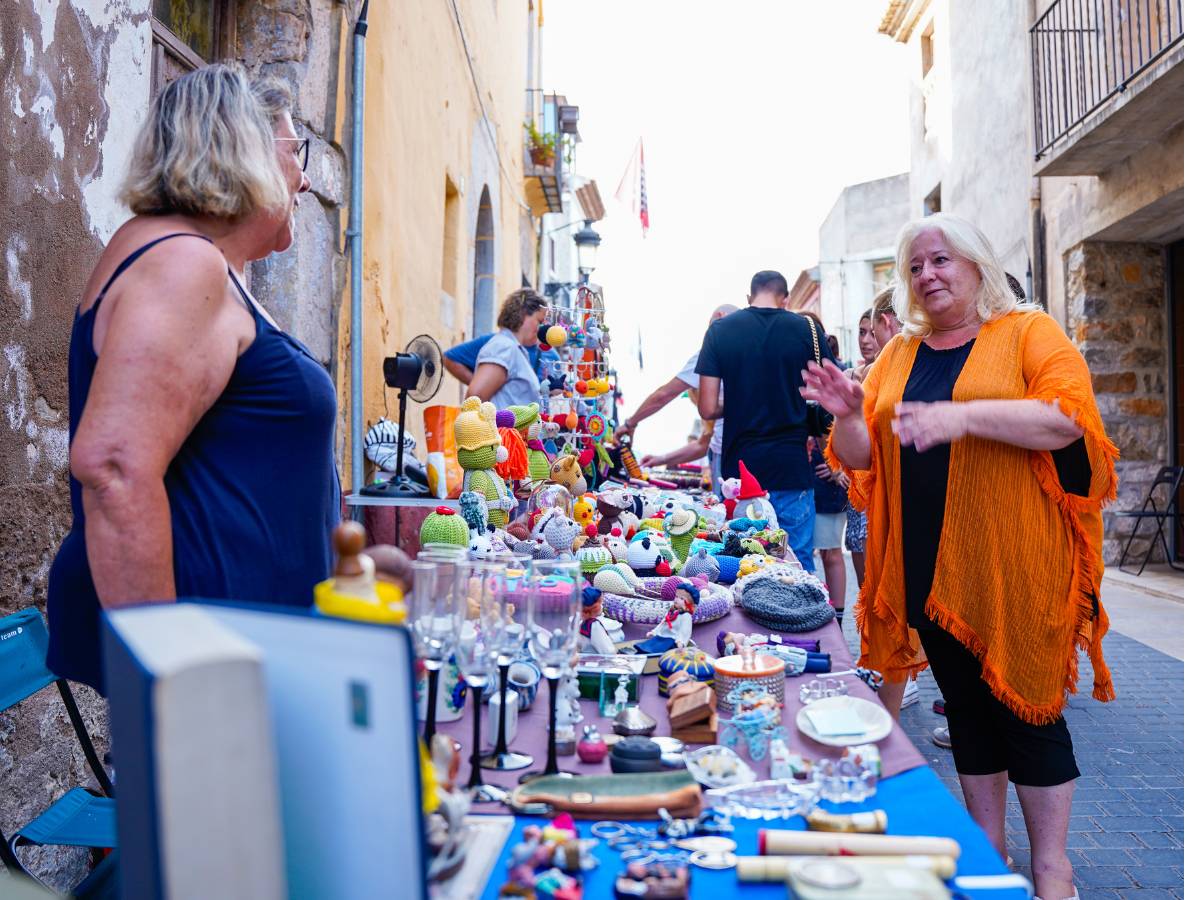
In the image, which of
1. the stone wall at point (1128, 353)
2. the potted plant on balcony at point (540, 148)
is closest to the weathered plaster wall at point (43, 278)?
the stone wall at point (1128, 353)

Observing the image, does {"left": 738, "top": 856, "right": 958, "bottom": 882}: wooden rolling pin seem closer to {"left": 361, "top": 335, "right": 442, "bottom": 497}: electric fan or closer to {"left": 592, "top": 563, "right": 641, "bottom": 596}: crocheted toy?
{"left": 592, "top": 563, "right": 641, "bottom": 596}: crocheted toy

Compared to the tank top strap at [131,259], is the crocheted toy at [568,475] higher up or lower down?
lower down

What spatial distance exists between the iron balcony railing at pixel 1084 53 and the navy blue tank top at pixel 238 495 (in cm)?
660

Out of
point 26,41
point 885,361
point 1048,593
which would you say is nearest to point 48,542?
point 26,41

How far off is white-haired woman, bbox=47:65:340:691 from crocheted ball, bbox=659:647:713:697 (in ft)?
2.14

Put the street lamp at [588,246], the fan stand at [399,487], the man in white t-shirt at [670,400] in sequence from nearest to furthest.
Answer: the fan stand at [399,487] → the man in white t-shirt at [670,400] → the street lamp at [588,246]

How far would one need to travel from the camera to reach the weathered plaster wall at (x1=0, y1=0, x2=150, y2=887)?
81.8 inches

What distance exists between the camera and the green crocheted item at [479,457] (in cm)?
295

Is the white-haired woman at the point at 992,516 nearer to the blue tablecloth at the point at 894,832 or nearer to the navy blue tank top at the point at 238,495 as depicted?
the blue tablecloth at the point at 894,832

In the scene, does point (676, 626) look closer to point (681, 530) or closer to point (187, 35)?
point (681, 530)

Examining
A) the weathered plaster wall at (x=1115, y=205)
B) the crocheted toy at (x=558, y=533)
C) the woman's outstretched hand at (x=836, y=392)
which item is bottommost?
the crocheted toy at (x=558, y=533)

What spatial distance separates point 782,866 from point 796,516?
3.03 m

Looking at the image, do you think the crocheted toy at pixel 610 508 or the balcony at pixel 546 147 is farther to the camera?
the balcony at pixel 546 147

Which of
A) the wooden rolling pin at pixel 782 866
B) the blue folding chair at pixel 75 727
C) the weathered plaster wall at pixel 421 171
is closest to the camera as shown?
the wooden rolling pin at pixel 782 866
